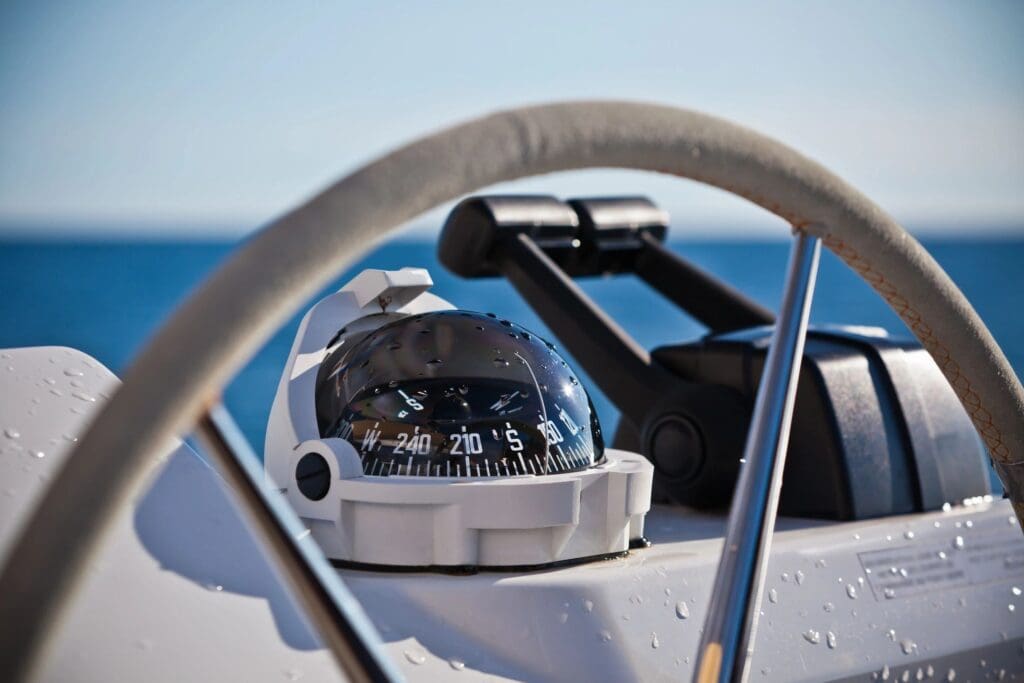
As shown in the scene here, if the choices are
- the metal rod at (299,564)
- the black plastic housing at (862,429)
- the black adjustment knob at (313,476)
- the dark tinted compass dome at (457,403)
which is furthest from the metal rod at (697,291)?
the metal rod at (299,564)

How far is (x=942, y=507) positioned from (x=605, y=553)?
1.59 feet

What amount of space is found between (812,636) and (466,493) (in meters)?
0.31

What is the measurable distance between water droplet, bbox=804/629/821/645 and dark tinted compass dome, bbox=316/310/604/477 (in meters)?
0.21

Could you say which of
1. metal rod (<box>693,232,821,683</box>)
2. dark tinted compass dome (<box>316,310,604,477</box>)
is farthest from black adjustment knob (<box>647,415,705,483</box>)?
metal rod (<box>693,232,821,683</box>)

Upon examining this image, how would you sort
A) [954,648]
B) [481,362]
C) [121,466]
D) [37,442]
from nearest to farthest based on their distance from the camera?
[121,466] < [37,442] < [481,362] < [954,648]

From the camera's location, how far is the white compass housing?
2.84ft

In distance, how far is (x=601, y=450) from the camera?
0.98m

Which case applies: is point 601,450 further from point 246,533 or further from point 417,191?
point 417,191

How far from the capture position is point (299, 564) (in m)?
0.47

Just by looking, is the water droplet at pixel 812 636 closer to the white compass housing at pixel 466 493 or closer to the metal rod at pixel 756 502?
the white compass housing at pixel 466 493

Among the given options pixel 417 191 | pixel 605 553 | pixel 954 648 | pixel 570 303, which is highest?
pixel 417 191

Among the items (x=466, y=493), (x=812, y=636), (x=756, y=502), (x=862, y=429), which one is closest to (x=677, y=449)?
(x=862, y=429)

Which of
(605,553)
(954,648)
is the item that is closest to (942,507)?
(954,648)

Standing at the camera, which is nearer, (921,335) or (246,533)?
(921,335)
